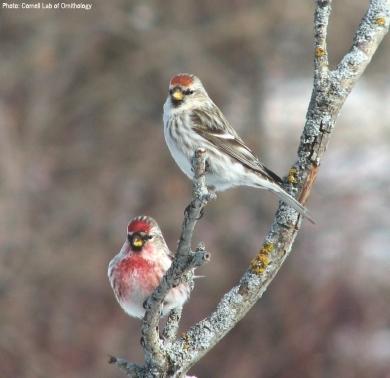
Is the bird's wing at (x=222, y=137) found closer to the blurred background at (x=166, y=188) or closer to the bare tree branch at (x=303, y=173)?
the bare tree branch at (x=303, y=173)

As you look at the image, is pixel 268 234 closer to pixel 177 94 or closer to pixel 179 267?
pixel 179 267

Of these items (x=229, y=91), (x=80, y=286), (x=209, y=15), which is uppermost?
(x=209, y=15)

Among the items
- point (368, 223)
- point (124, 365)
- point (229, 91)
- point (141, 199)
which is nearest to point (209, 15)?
point (229, 91)

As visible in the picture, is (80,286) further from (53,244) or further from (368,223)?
(368,223)

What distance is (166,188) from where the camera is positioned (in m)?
13.7

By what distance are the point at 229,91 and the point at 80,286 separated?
401 cm

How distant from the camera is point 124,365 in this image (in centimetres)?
282

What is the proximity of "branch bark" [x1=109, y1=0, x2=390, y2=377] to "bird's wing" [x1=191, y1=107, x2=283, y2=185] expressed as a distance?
108cm

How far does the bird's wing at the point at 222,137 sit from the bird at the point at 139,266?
1.95 feet

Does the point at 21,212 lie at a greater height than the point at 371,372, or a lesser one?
greater

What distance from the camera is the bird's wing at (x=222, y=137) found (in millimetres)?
4277

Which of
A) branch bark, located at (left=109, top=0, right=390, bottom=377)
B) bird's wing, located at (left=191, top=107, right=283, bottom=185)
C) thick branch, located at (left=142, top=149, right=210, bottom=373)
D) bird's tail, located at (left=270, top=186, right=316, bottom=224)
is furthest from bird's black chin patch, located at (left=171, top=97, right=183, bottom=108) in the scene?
thick branch, located at (left=142, top=149, right=210, bottom=373)

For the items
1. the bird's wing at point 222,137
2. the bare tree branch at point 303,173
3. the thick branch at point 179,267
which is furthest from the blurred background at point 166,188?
the thick branch at point 179,267

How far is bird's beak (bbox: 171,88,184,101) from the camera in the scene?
14.8ft
